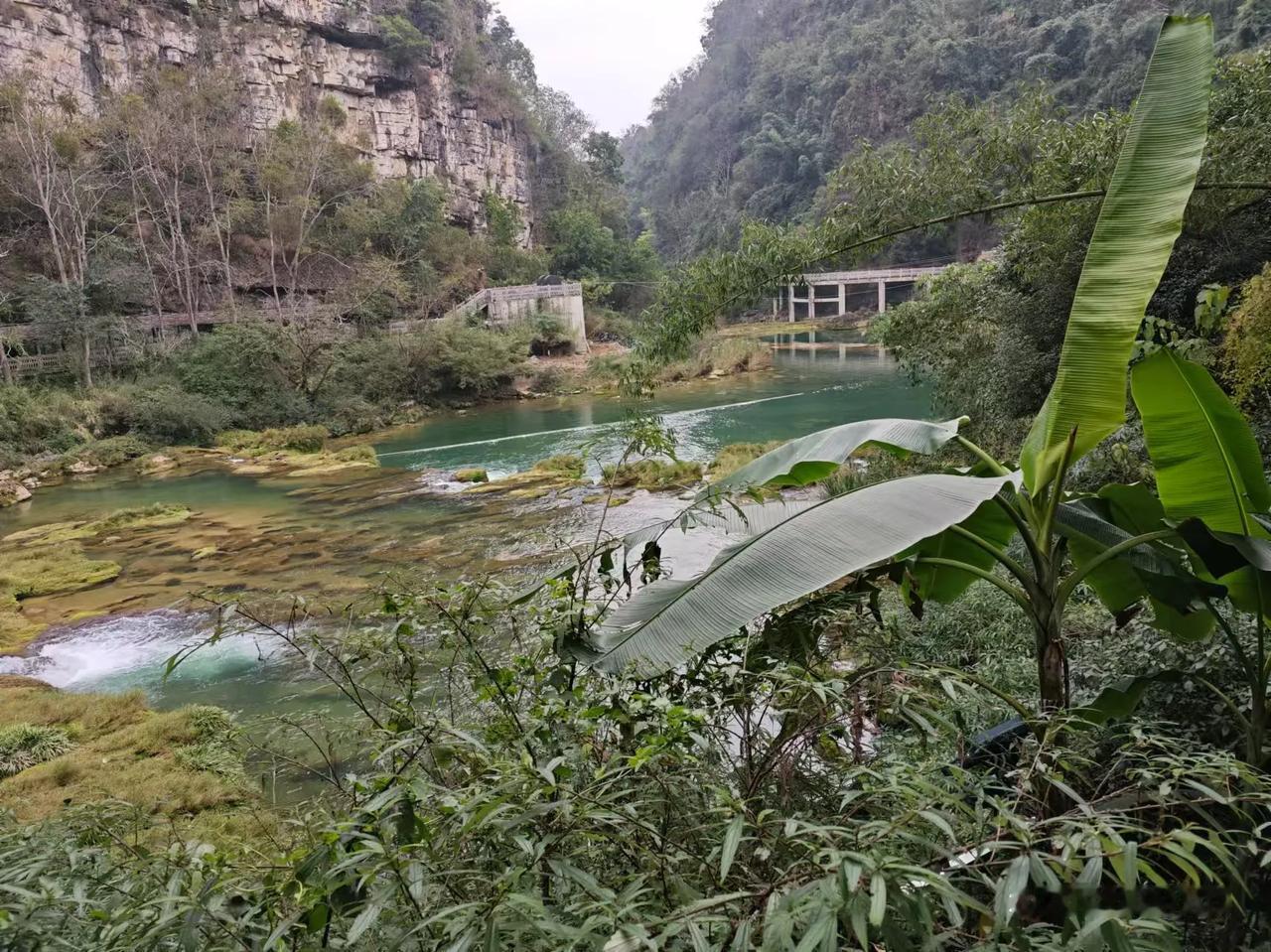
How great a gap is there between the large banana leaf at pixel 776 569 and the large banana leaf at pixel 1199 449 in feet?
1.64

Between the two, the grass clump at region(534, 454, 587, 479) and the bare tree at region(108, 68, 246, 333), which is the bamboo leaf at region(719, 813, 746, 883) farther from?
the bare tree at region(108, 68, 246, 333)

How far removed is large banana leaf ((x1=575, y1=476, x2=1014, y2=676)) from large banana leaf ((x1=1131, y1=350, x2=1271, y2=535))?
500mm

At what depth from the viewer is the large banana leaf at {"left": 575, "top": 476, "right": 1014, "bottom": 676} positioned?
1296mm

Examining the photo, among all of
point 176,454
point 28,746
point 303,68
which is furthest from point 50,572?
point 303,68

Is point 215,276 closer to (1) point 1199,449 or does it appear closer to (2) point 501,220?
(2) point 501,220

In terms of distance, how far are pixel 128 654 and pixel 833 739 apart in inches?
249

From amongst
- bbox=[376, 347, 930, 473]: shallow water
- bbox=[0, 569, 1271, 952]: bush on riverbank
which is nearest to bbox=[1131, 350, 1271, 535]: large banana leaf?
bbox=[0, 569, 1271, 952]: bush on riverbank

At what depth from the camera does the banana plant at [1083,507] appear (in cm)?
136

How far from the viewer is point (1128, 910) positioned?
59cm

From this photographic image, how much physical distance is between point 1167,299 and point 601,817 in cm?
758

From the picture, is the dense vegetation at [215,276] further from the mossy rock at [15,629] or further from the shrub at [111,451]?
the mossy rock at [15,629]

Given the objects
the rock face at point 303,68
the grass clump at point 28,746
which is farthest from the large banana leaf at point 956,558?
the rock face at point 303,68

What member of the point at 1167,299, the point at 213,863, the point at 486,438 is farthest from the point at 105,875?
the point at 486,438

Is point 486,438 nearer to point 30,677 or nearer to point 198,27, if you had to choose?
point 30,677
